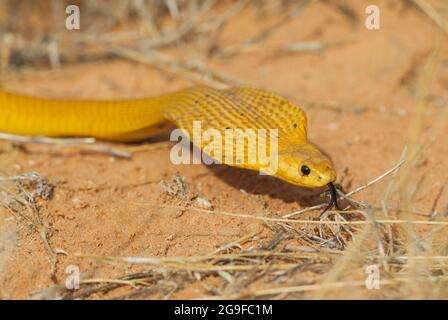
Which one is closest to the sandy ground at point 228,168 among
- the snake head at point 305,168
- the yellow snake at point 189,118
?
the yellow snake at point 189,118

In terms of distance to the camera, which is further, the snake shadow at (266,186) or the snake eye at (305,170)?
the snake shadow at (266,186)

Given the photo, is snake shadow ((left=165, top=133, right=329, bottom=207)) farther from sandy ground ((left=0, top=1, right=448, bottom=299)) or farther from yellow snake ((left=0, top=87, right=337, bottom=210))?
yellow snake ((left=0, top=87, right=337, bottom=210))

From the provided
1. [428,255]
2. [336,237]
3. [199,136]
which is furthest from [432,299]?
[199,136]

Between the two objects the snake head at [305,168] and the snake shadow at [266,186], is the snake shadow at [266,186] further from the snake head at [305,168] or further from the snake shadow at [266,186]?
the snake head at [305,168]

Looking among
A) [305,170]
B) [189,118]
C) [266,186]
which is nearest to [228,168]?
[266,186]

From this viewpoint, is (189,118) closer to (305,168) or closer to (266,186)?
(266,186)

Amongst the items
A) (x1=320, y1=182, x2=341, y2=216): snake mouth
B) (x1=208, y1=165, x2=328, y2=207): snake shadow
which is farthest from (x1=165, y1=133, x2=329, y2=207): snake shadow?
(x1=320, y1=182, x2=341, y2=216): snake mouth
